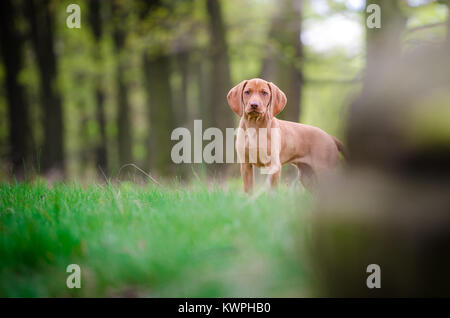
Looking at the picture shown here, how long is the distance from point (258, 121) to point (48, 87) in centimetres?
1199

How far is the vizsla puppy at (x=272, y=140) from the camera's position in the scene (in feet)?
14.6

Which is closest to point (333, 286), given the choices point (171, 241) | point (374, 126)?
point (374, 126)

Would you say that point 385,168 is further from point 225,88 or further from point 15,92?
point 15,92

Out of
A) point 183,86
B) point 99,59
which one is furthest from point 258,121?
point 183,86

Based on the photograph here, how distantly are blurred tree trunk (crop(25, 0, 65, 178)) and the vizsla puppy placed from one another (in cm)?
1052

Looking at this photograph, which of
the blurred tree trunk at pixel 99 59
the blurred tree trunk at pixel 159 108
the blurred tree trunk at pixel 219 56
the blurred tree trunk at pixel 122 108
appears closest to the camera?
the blurred tree trunk at pixel 219 56

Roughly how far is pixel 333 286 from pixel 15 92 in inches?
591

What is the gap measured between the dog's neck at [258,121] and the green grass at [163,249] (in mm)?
1270

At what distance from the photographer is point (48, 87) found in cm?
1422

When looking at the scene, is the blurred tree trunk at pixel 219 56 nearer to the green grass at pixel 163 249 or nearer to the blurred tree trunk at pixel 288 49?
the blurred tree trunk at pixel 288 49

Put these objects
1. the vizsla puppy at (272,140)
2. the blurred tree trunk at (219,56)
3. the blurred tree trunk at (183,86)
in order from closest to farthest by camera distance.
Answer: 1. the vizsla puppy at (272,140)
2. the blurred tree trunk at (219,56)
3. the blurred tree trunk at (183,86)

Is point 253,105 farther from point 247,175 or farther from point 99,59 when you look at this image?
point 99,59

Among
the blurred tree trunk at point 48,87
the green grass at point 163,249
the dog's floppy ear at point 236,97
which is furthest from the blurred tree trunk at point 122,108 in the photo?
the green grass at point 163,249

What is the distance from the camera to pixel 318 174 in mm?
4727
